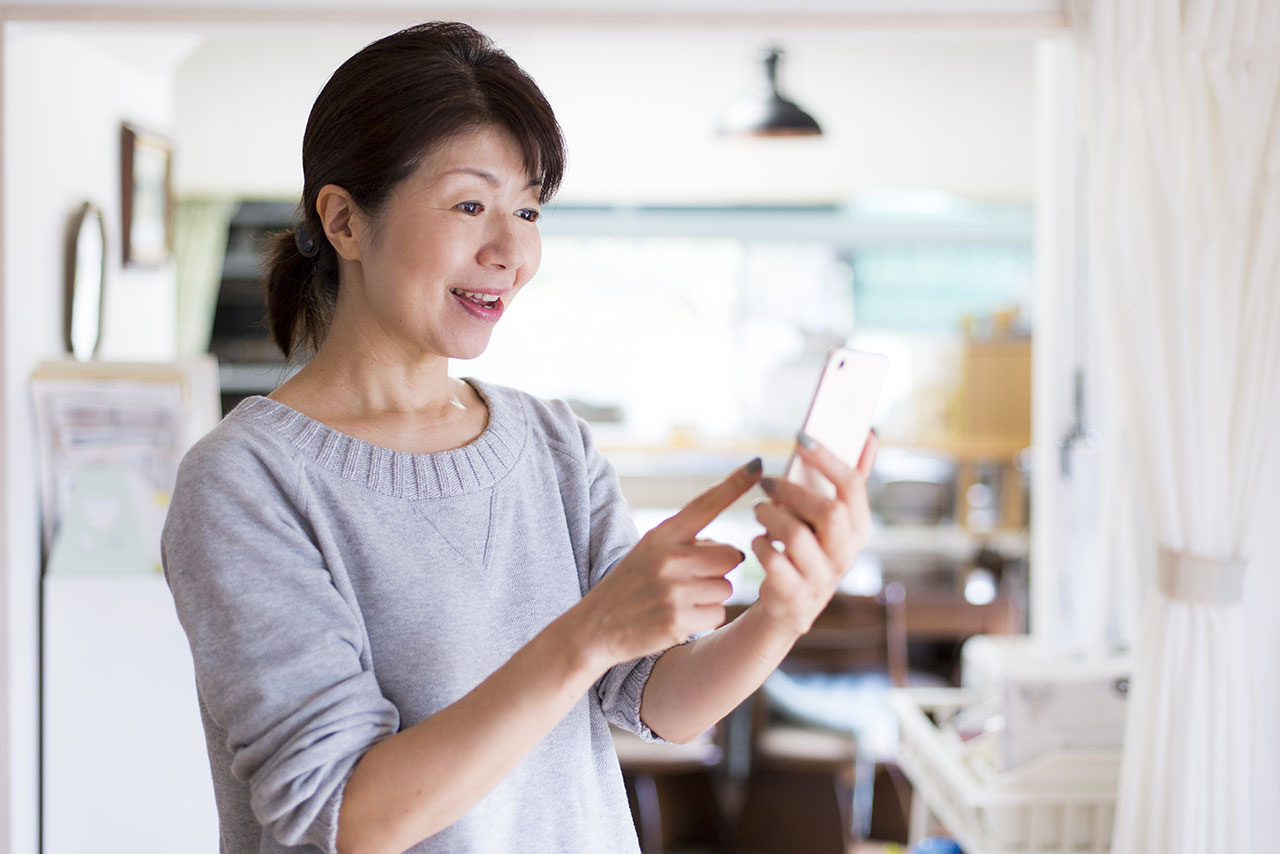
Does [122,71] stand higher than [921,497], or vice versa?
[122,71]

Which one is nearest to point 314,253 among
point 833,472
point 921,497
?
point 833,472

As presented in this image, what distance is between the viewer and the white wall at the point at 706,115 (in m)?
5.91

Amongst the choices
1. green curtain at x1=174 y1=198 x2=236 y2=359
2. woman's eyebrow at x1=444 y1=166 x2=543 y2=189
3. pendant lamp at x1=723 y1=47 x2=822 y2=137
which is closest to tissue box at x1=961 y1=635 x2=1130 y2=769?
woman's eyebrow at x1=444 y1=166 x2=543 y2=189

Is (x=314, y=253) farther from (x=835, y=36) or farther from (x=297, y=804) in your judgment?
(x=835, y=36)

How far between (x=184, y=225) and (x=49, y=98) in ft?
15.4

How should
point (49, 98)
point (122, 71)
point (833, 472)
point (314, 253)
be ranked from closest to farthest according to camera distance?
point (833, 472)
point (314, 253)
point (49, 98)
point (122, 71)

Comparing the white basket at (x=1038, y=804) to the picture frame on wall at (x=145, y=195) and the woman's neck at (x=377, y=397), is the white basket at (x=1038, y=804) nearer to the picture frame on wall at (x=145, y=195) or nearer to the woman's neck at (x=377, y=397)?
the woman's neck at (x=377, y=397)

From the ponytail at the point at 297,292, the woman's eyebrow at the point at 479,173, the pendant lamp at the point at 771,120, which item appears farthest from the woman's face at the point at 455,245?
the pendant lamp at the point at 771,120

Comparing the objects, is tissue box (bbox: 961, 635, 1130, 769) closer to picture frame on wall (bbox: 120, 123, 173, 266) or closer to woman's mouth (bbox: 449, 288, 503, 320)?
woman's mouth (bbox: 449, 288, 503, 320)

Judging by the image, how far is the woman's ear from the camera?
935mm

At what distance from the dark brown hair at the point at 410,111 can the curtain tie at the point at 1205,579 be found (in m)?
1.31

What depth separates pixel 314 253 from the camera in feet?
3.32

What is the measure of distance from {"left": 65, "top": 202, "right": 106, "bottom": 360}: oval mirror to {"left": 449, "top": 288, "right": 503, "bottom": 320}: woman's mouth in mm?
1522

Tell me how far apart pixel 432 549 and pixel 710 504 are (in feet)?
0.79
